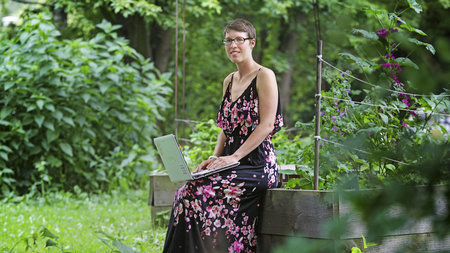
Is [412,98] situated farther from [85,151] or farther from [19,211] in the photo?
[85,151]

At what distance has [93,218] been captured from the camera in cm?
526

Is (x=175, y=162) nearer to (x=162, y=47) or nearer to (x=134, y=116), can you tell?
(x=134, y=116)

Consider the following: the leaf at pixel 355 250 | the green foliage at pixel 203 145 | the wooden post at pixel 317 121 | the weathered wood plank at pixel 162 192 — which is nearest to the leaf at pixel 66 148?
the green foliage at pixel 203 145

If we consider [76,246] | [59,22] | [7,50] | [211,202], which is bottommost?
[76,246]

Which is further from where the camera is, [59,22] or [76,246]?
[59,22]

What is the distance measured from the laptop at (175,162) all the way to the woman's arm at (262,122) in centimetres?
5

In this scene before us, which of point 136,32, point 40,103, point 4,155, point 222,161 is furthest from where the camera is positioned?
point 136,32

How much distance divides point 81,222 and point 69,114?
1.82 m

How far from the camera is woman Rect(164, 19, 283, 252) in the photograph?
2.73 meters

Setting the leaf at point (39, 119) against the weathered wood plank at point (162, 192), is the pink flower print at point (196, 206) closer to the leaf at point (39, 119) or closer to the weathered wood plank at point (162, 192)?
the weathered wood plank at point (162, 192)

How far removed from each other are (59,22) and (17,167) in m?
3.52

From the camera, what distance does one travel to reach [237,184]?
8.96ft

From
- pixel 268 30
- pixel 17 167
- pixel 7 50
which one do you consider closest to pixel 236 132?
pixel 17 167

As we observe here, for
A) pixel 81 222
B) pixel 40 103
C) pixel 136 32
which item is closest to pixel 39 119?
pixel 40 103
